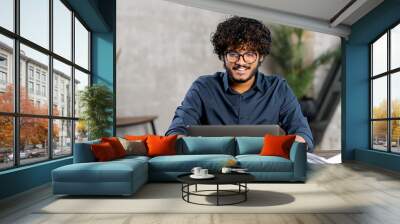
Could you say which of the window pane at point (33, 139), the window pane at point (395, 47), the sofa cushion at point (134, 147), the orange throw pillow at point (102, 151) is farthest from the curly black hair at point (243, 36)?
the window pane at point (33, 139)

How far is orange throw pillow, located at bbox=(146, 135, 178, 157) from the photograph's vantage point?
600 centimetres

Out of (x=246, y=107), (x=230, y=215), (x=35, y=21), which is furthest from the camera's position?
(x=246, y=107)

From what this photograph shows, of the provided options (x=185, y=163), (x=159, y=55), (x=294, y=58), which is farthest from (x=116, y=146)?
(x=294, y=58)

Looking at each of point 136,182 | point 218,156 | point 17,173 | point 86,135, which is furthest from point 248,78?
point 17,173

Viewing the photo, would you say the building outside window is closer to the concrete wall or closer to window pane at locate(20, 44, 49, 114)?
window pane at locate(20, 44, 49, 114)

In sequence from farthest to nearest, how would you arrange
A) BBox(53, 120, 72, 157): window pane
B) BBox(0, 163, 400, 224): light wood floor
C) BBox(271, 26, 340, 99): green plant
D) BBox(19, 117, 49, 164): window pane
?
BBox(271, 26, 340, 99): green plant
BBox(53, 120, 72, 157): window pane
BBox(19, 117, 49, 164): window pane
BBox(0, 163, 400, 224): light wood floor

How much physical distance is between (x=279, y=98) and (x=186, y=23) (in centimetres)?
436

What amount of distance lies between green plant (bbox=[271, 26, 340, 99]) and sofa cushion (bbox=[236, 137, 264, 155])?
18.4 feet

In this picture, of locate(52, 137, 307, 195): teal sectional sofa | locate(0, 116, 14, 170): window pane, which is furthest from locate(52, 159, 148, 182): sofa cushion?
locate(0, 116, 14, 170): window pane

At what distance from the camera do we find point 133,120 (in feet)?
35.7

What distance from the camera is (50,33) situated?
620cm

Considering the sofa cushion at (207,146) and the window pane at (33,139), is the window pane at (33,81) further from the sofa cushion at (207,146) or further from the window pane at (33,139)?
the sofa cushion at (207,146)

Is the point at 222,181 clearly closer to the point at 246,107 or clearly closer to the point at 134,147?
the point at 134,147

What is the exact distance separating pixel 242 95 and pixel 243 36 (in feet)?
4.53
